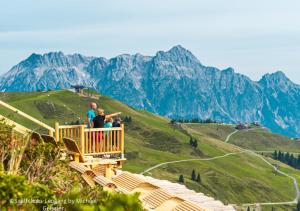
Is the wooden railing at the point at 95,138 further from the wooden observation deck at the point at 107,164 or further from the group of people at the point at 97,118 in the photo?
the group of people at the point at 97,118

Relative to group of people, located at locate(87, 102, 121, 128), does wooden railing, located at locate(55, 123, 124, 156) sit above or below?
below

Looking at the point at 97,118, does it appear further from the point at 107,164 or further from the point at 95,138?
the point at 107,164

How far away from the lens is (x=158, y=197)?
649 inches

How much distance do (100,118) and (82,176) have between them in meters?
5.34

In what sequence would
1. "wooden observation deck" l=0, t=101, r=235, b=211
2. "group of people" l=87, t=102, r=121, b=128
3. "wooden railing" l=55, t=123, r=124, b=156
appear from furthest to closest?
"group of people" l=87, t=102, r=121, b=128 → "wooden railing" l=55, t=123, r=124, b=156 → "wooden observation deck" l=0, t=101, r=235, b=211

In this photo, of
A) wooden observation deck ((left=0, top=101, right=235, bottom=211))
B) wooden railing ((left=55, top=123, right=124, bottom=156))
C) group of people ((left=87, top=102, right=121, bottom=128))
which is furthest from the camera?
group of people ((left=87, top=102, right=121, bottom=128))

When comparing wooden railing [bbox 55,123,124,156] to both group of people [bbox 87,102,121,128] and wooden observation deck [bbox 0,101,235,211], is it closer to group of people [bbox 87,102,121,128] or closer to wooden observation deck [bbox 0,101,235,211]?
wooden observation deck [bbox 0,101,235,211]

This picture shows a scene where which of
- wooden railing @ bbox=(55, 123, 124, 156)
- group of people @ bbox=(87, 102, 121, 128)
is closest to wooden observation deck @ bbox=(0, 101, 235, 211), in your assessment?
wooden railing @ bbox=(55, 123, 124, 156)

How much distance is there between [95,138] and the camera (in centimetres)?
2158

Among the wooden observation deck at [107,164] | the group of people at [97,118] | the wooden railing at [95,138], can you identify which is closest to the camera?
the wooden observation deck at [107,164]

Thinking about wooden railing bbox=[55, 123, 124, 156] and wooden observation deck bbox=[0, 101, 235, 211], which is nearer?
wooden observation deck bbox=[0, 101, 235, 211]

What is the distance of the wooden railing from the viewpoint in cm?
2112

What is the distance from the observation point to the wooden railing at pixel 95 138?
69.3ft

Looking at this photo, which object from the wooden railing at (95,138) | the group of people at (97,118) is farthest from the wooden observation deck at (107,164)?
the group of people at (97,118)
